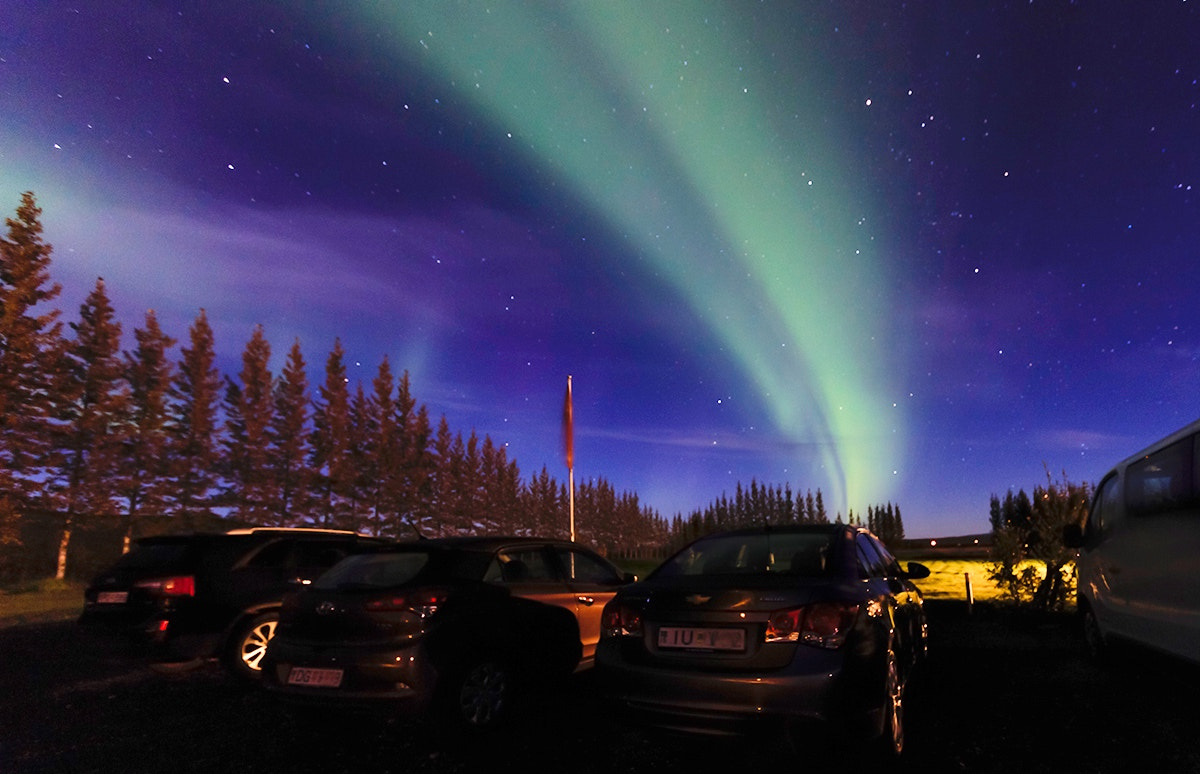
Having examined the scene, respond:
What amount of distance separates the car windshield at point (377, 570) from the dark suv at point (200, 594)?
106cm

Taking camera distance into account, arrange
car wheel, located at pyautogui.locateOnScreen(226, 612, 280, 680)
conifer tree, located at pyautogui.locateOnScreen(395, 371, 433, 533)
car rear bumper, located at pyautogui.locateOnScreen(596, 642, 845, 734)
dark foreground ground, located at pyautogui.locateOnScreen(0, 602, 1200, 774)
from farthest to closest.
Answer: conifer tree, located at pyautogui.locateOnScreen(395, 371, 433, 533), car wheel, located at pyautogui.locateOnScreen(226, 612, 280, 680), dark foreground ground, located at pyautogui.locateOnScreen(0, 602, 1200, 774), car rear bumper, located at pyautogui.locateOnScreen(596, 642, 845, 734)

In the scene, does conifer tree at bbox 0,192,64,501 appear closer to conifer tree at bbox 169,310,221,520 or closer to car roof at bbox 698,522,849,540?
conifer tree at bbox 169,310,221,520

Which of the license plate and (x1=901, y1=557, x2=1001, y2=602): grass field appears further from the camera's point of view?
(x1=901, y1=557, x2=1001, y2=602): grass field

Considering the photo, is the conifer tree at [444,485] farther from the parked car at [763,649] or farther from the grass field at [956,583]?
the parked car at [763,649]

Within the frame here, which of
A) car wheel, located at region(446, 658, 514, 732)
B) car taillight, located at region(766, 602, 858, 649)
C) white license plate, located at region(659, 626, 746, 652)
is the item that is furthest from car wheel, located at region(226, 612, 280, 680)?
car taillight, located at region(766, 602, 858, 649)

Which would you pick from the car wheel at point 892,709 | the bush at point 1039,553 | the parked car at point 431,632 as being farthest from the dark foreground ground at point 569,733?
Answer: the bush at point 1039,553

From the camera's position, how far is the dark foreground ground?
4422 millimetres

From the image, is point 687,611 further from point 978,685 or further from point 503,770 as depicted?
point 978,685

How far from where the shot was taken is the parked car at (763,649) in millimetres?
3455

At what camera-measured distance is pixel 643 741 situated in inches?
195

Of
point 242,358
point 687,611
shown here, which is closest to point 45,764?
point 687,611

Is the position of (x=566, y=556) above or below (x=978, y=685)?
above

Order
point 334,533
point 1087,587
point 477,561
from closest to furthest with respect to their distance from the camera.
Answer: point 477,561 → point 1087,587 → point 334,533

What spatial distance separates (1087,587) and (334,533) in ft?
31.5
